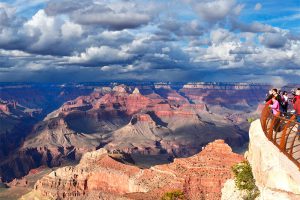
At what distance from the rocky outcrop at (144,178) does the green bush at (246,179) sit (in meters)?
73.0

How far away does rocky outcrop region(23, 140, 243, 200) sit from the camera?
113m

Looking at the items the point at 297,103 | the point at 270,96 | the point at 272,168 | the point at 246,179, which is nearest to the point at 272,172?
the point at 272,168

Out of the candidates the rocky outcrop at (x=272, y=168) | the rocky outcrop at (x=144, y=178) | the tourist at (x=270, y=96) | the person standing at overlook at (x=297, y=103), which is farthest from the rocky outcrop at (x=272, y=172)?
the rocky outcrop at (x=144, y=178)

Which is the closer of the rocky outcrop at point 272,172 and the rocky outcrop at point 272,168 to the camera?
the rocky outcrop at point 272,172

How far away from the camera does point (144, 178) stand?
128 metres

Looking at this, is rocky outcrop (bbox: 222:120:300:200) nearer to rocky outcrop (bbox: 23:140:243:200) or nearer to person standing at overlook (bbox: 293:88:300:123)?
person standing at overlook (bbox: 293:88:300:123)

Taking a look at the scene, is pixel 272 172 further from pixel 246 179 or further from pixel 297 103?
pixel 297 103

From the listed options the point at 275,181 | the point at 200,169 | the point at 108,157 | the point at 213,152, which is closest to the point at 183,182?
the point at 200,169

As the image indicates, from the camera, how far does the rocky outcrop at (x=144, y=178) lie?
371 feet

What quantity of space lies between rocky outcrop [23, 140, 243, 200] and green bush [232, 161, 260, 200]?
73.0 metres

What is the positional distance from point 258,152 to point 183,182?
8598cm

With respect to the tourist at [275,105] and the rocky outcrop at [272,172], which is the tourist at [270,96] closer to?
the tourist at [275,105]

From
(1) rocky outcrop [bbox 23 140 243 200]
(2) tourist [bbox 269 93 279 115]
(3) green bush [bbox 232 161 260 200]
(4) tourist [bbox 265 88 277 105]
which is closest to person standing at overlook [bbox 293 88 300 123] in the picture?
(2) tourist [bbox 269 93 279 115]

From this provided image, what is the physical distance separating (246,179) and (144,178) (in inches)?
3843
